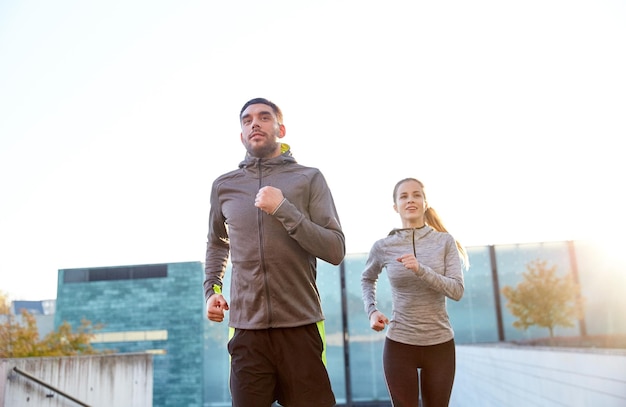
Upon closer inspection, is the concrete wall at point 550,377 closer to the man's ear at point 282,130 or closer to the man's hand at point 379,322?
the man's hand at point 379,322

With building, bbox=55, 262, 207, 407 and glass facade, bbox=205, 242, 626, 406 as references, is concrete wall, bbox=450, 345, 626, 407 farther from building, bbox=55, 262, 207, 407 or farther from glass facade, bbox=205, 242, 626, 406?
building, bbox=55, 262, 207, 407

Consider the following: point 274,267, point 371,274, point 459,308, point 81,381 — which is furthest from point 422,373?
point 459,308

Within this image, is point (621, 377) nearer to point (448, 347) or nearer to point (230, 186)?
point (448, 347)

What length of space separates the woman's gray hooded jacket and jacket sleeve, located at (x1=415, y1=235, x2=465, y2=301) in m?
0.89

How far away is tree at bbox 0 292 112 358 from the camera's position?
73.1 feet

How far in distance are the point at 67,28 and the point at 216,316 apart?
7484 millimetres

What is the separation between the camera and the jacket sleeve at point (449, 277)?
3.08 m

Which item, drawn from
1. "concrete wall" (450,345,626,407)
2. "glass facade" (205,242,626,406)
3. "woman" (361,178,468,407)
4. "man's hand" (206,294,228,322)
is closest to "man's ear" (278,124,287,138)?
"man's hand" (206,294,228,322)

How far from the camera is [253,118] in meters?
2.42

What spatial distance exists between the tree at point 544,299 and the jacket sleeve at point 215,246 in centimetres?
1612

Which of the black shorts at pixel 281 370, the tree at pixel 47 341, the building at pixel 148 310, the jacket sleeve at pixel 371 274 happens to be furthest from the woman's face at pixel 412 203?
the tree at pixel 47 341

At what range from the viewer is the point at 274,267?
7.36 feet

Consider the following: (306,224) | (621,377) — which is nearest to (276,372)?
(306,224)

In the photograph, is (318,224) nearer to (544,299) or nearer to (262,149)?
(262,149)
